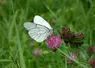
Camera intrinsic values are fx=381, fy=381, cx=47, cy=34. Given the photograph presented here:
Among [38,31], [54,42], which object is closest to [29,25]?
[38,31]

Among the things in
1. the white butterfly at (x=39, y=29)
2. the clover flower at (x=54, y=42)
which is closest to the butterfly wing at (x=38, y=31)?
the white butterfly at (x=39, y=29)

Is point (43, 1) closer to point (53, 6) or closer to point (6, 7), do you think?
point (53, 6)

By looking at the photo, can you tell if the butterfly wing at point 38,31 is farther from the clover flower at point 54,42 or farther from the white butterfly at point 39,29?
the clover flower at point 54,42

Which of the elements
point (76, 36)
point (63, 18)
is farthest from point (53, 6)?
point (76, 36)

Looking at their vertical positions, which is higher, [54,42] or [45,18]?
[54,42]

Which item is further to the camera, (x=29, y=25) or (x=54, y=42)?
(x=29, y=25)

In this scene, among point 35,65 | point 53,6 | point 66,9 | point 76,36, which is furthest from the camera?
point 53,6

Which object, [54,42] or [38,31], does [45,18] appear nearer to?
[38,31]
